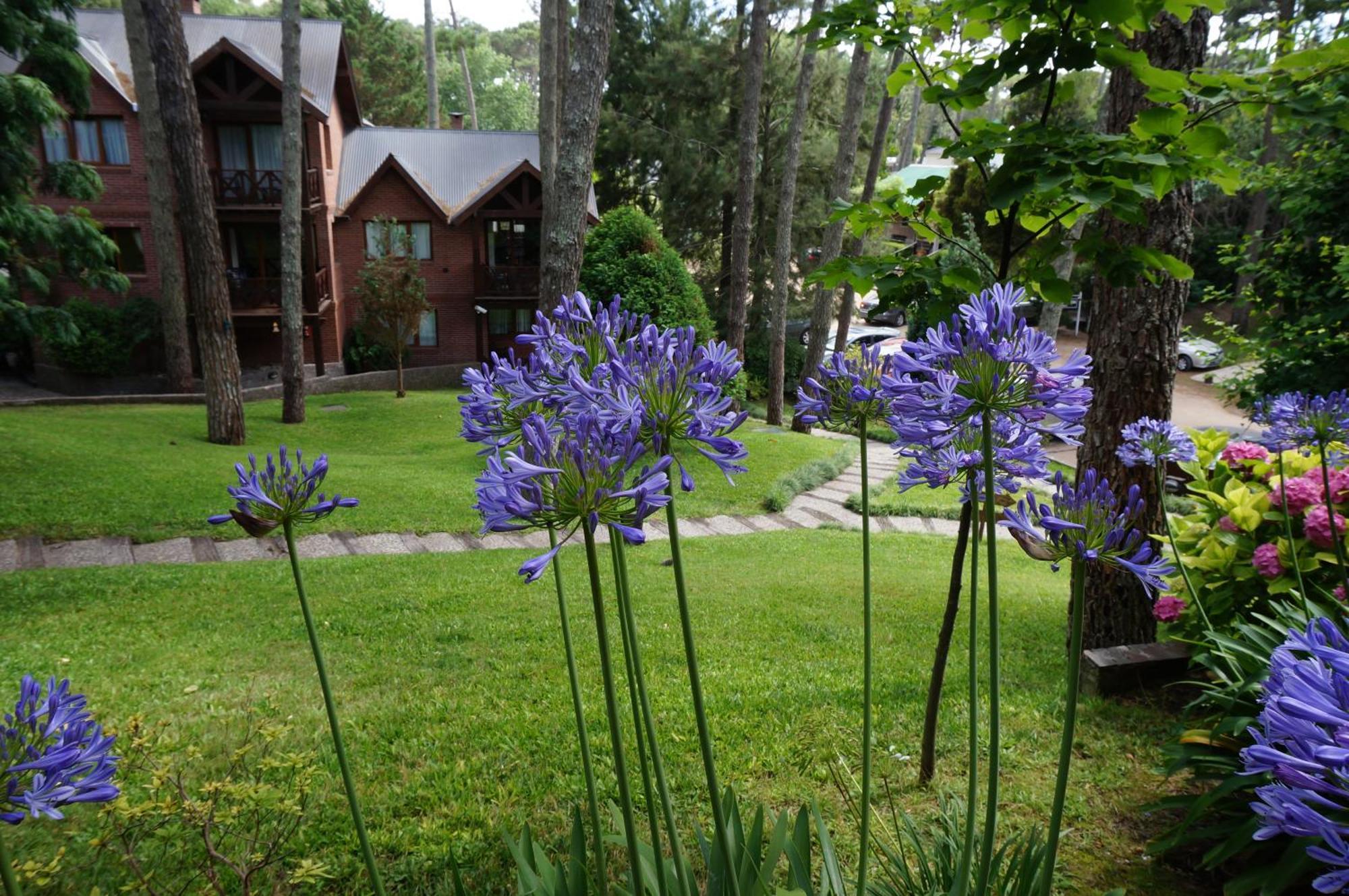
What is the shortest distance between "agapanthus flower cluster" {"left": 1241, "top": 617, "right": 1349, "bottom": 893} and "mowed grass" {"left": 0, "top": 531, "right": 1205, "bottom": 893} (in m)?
2.25

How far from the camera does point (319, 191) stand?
2094 cm

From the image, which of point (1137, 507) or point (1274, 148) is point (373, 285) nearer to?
point (1137, 507)

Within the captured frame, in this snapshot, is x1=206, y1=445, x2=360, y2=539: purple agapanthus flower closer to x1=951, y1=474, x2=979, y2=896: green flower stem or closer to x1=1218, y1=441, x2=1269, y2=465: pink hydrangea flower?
x1=951, y1=474, x2=979, y2=896: green flower stem

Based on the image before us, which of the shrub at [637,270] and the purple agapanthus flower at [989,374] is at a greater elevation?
the shrub at [637,270]

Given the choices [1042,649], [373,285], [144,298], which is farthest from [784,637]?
[144,298]

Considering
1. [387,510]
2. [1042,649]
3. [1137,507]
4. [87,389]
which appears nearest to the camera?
[1137,507]

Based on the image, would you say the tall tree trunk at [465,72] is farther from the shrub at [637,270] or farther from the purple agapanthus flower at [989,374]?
the purple agapanthus flower at [989,374]

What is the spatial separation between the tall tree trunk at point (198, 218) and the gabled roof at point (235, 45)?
8.53 metres

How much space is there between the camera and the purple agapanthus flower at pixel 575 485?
1.21m

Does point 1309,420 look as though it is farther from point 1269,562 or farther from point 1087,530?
point 1087,530

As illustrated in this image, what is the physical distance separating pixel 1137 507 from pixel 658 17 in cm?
2552

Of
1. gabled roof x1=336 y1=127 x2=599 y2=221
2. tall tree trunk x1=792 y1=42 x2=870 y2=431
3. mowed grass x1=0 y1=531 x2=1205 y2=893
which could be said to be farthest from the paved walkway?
gabled roof x1=336 y1=127 x2=599 y2=221

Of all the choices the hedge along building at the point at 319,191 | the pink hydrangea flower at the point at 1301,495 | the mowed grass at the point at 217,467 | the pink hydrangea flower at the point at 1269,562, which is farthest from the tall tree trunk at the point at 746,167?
the pink hydrangea flower at the point at 1269,562

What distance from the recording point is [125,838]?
7.70 ft
